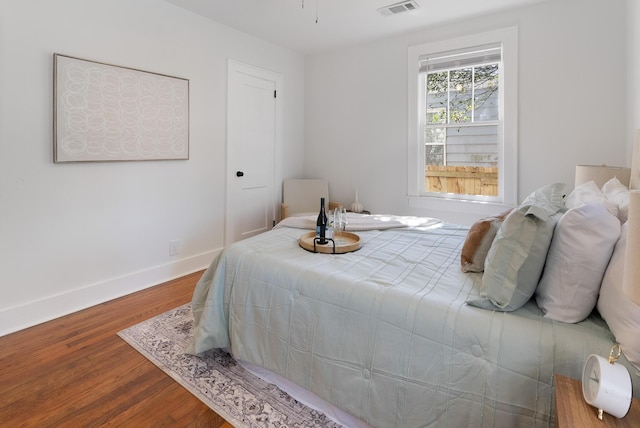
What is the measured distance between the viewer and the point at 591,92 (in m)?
2.98

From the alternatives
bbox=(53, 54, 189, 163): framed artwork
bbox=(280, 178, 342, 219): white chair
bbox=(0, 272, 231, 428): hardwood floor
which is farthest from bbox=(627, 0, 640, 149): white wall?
bbox=(53, 54, 189, 163): framed artwork

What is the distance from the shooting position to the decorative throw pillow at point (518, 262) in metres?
1.24

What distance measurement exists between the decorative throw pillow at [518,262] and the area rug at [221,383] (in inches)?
36.5

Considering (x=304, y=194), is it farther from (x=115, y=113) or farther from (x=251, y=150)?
(x=115, y=113)

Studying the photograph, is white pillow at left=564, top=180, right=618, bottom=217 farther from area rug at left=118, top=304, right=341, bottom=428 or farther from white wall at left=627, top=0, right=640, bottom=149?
area rug at left=118, top=304, right=341, bottom=428

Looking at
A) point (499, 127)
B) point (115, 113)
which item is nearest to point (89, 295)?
point (115, 113)

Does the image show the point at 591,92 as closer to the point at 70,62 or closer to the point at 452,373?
the point at 452,373

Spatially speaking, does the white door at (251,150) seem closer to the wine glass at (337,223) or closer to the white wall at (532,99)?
the white wall at (532,99)

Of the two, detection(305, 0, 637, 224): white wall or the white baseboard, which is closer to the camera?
the white baseboard

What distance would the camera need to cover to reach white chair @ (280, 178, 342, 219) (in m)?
4.51

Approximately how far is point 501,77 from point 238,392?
3601 millimetres

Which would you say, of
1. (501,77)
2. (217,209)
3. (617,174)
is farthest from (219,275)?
(501,77)

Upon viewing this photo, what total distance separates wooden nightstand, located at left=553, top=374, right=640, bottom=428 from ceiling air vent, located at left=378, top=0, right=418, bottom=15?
325 centimetres

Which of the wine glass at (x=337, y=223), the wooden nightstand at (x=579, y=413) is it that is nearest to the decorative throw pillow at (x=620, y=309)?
the wooden nightstand at (x=579, y=413)
